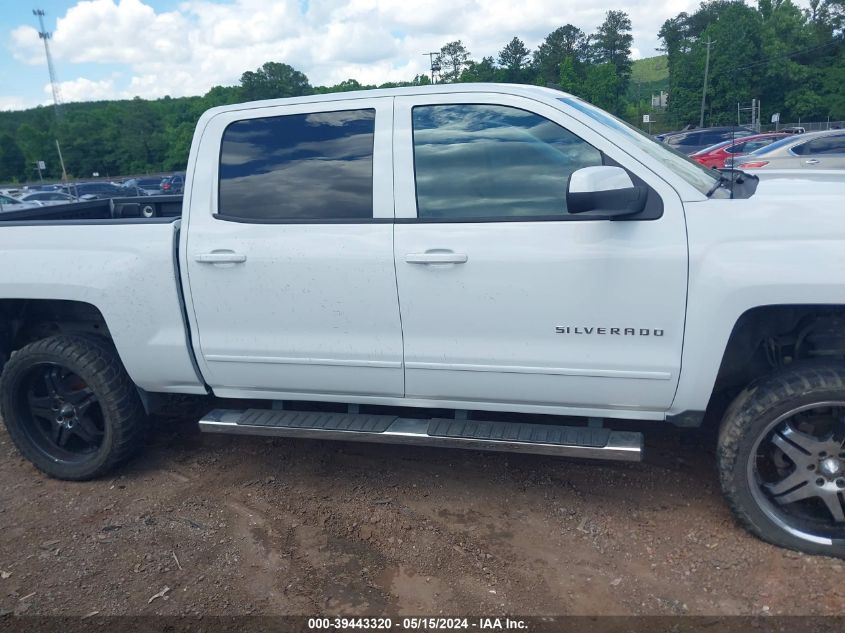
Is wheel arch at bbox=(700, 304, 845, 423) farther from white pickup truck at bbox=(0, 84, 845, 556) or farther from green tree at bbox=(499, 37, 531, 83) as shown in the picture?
green tree at bbox=(499, 37, 531, 83)

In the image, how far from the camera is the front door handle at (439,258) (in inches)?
123

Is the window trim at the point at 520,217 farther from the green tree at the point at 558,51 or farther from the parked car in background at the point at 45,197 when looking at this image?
the green tree at the point at 558,51

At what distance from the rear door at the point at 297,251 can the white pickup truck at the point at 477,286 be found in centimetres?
1

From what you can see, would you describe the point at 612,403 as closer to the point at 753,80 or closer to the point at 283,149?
the point at 283,149

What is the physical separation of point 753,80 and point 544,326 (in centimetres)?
6992

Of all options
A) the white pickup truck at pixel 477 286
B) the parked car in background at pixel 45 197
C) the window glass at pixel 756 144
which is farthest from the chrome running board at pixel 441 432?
the parked car in background at pixel 45 197

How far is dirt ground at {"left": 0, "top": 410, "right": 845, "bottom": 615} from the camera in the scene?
2.90 meters

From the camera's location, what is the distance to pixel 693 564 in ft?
9.89

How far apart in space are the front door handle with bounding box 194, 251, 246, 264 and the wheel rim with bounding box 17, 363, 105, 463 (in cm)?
120

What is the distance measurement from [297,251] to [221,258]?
0.40 m

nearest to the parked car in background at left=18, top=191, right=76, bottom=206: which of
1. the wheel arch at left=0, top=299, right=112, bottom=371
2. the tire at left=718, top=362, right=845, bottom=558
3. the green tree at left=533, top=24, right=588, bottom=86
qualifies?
the wheel arch at left=0, top=299, right=112, bottom=371

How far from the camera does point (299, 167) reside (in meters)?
3.51

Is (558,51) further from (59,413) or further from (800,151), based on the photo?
(59,413)

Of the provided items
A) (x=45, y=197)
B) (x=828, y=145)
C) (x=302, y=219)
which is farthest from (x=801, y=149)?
(x=45, y=197)
